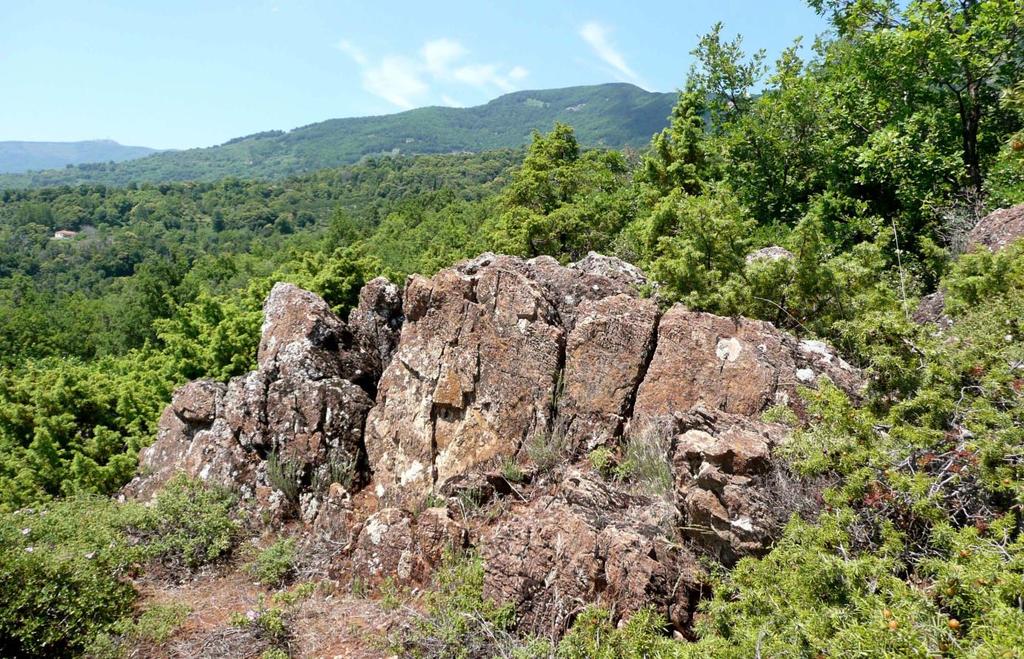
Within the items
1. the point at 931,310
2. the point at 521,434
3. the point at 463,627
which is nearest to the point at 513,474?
the point at 521,434

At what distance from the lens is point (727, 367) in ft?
21.3

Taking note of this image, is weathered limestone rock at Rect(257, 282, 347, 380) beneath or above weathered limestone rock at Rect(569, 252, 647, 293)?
beneath

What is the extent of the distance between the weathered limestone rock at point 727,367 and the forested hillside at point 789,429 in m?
0.20

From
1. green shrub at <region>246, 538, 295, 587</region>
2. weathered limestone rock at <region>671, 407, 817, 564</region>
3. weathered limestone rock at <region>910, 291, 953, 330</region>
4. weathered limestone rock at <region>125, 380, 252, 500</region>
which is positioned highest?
→ weathered limestone rock at <region>910, 291, 953, 330</region>

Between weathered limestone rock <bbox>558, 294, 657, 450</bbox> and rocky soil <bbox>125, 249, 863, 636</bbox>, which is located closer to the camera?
rocky soil <bbox>125, 249, 863, 636</bbox>

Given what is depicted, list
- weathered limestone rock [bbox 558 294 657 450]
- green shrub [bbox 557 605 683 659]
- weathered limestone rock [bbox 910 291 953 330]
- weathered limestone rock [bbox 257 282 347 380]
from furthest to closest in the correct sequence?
weathered limestone rock [bbox 257 282 347 380] < weathered limestone rock [bbox 558 294 657 450] < weathered limestone rock [bbox 910 291 953 330] < green shrub [bbox 557 605 683 659]

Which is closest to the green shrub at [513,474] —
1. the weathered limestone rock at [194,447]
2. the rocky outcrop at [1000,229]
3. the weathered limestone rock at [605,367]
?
the weathered limestone rock at [605,367]

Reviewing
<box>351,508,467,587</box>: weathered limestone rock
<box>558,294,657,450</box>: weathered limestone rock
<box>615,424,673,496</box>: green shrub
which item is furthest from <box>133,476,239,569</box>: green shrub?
<box>615,424,673,496</box>: green shrub

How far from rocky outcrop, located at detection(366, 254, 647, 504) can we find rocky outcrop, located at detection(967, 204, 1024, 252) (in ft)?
14.3

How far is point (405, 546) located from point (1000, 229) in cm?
783

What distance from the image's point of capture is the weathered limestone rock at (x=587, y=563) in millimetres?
4848

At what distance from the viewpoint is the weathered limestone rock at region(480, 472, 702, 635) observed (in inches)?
191

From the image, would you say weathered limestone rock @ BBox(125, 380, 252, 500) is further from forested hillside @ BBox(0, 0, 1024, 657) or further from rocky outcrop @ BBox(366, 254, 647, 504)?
rocky outcrop @ BBox(366, 254, 647, 504)

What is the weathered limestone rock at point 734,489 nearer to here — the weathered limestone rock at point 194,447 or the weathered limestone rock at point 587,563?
the weathered limestone rock at point 587,563
